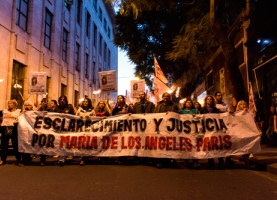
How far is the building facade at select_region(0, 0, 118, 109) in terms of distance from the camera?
1422 cm

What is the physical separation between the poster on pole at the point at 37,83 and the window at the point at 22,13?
5.18 meters

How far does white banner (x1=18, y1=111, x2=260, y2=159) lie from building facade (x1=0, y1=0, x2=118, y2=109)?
17.9 ft

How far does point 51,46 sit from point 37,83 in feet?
29.4

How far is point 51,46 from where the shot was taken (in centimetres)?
1983

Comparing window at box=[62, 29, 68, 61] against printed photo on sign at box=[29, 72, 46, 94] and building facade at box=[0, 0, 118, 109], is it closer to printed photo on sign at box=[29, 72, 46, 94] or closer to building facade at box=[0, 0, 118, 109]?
building facade at box=[0, 0, 118, 109]

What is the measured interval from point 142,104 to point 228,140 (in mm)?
2462

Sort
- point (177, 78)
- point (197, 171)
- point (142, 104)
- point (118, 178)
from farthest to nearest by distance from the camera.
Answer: point (177, 78)
point (142, 104)
point (197, 171)
point (118, 178)

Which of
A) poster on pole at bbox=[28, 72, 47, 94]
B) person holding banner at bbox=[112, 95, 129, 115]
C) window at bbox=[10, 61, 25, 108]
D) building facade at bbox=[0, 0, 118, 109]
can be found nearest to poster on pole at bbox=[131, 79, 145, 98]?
building facade at bbox=[0, 0, 118, 109]

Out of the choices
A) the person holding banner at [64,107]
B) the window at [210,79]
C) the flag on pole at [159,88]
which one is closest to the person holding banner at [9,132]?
the person holding banner at [64,107]

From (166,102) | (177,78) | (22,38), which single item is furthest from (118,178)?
(177,78)

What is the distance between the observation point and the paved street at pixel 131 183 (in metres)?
4.31

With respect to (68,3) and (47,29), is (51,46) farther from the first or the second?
(68,3)

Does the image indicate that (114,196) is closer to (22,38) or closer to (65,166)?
(65,166)

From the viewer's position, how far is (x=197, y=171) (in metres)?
6.39
